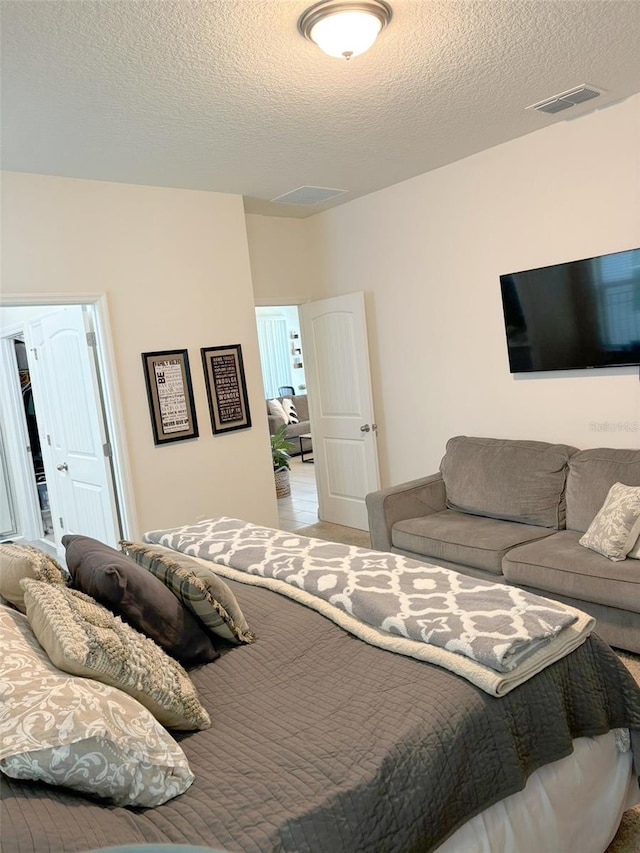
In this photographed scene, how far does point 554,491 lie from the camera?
372 cm

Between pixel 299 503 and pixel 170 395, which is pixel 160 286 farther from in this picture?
pixel 299 503

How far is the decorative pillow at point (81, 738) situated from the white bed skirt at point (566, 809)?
0.69 metres

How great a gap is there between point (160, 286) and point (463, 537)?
8.49 ft

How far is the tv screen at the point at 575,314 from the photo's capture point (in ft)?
12.0

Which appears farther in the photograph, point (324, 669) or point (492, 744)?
point (324, 669)

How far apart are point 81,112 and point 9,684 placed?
2691 mm

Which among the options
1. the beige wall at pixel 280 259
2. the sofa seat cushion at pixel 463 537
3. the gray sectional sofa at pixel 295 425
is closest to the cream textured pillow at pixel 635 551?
the sofa seat cushion at pixel 463 537

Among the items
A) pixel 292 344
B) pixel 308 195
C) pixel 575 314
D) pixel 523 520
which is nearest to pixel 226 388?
pixel 308 195

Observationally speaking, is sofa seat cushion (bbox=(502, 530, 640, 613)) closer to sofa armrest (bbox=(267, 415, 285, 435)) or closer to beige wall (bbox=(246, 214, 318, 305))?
beige wall (bbox=(246, 214, 318, 305))

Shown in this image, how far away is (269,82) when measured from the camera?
2873mm

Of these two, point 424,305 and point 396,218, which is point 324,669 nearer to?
point 424,305

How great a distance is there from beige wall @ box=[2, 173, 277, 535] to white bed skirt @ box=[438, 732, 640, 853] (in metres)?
3.14

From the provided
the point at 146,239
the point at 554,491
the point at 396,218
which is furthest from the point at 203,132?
the point at 554,491

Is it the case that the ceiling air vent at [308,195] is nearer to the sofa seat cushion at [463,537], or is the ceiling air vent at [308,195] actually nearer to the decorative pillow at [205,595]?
the sofa seat cushion at [463,537]
